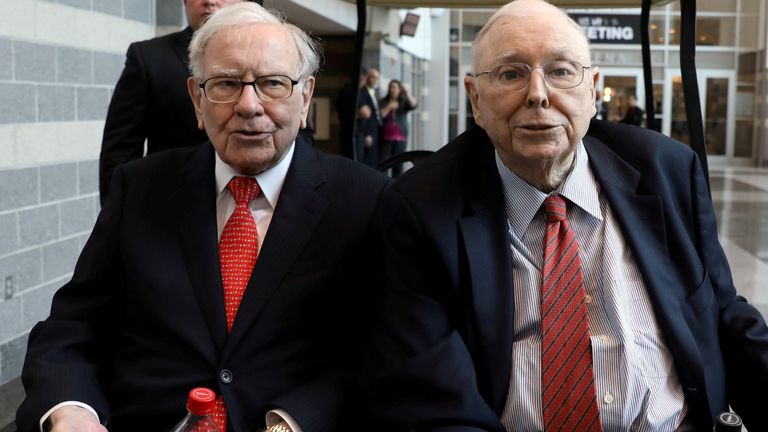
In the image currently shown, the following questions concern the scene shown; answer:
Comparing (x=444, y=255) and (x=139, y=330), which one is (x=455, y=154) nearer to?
(x=444, y=255)

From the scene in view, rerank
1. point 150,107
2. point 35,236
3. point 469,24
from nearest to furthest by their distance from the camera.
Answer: point 150,107 → point 35,236 → point 469,24

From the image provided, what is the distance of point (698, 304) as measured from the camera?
71.7 inches

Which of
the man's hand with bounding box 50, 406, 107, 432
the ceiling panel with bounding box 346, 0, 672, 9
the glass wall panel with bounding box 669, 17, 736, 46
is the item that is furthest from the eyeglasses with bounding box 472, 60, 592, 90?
the glass wall panel with bounding box 669, 17, 736, 46

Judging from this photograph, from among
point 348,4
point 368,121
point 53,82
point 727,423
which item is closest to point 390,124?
point 368,121

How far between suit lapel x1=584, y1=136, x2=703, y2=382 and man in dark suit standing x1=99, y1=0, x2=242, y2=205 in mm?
1588

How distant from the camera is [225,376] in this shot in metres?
1.89

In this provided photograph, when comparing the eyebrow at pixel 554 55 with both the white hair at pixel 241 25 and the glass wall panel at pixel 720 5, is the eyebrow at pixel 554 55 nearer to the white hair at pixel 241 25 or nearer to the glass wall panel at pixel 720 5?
the white hair at pixel 241 25

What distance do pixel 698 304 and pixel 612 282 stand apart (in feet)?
0.61

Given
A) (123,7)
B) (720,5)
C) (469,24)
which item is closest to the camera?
(123,7)

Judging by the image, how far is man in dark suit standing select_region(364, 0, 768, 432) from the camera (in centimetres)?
175

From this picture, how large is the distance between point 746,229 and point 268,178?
358 inches

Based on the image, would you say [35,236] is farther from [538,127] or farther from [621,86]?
[621,86]

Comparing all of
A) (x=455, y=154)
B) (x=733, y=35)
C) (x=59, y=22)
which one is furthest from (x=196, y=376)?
(x=733, y=35)

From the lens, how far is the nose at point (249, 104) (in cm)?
193
